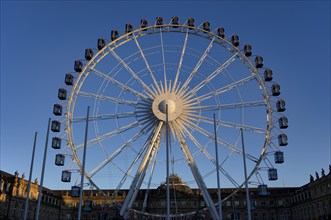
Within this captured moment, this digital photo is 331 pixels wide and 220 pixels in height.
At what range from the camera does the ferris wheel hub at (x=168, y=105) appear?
4403 cm

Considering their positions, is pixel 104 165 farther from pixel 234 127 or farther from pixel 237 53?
pixel 237 53

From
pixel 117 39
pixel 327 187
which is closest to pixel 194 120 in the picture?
pixel 117 39

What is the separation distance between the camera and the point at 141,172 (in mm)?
42344

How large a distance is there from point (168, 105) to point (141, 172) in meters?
8.24

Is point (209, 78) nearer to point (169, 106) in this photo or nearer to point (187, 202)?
point (169, 106)

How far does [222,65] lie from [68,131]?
2027 cm

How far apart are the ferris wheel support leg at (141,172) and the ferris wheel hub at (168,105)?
1.11 meters

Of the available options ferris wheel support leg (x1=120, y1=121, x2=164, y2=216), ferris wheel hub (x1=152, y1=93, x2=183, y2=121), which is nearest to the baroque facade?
ferris wheel support leg (x1=120, y1=121, x2=164, y2=216)

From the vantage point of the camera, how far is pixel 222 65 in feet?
154

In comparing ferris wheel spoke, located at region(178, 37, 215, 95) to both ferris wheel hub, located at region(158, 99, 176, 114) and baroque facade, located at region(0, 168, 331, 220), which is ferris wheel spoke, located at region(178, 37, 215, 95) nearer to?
ferris wheel hub, located at region(158, 99, 176, 114)

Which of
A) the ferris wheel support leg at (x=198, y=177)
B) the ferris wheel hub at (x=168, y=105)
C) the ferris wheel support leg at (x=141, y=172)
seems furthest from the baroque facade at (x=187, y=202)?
the ferris wheel hub at (x=168, y=105)

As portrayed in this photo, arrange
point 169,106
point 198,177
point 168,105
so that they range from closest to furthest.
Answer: point 198,177, point 168,105, point 169,106

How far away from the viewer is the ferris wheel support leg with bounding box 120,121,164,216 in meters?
41.1

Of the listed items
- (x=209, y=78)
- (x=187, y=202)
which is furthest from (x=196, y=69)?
(x=187, y=202)
